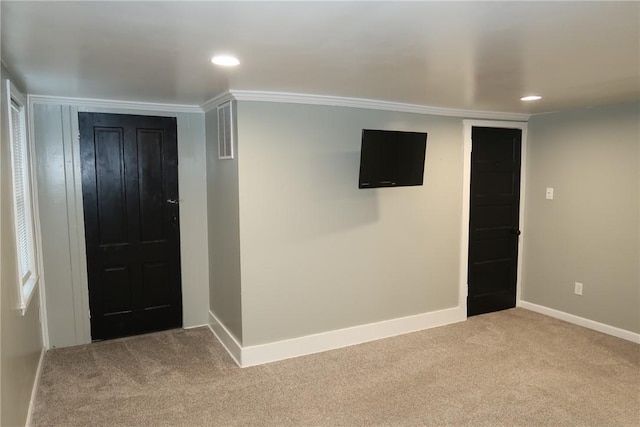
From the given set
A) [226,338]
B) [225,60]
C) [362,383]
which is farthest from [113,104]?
[362,383]

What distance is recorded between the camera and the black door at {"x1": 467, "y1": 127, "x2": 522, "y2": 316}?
14.8 feet

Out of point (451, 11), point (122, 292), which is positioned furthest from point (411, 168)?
point (122, 292)

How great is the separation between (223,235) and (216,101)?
1.15 metres

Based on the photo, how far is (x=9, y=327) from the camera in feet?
7.27

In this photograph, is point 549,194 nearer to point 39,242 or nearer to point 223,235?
point 223,235

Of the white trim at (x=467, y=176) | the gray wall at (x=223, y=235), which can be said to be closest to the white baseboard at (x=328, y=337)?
the gray wall at (x=223, y=235)

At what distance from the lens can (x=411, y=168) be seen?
12.4ft

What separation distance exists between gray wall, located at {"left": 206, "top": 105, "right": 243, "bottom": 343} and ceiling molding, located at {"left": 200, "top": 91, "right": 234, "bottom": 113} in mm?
55

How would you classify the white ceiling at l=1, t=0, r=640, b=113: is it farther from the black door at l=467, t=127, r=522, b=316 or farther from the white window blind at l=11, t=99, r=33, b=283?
the black door at l=467, t=127, r=522, b=316

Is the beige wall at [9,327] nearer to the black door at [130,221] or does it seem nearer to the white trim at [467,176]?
the black door at [130,221]

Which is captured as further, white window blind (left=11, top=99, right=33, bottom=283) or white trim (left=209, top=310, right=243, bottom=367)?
white trim (left=209, top=310, right=243, bottom=367)

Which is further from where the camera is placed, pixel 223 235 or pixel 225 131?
pixel 223 235

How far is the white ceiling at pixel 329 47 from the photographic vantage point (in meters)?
1.63

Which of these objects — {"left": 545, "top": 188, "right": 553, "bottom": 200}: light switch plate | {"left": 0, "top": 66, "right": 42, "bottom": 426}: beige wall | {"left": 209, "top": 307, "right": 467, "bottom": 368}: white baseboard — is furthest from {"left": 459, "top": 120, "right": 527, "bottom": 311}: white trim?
{"left": 0, "top": 66, "right": 42, "bottom": 426}: beige wall
